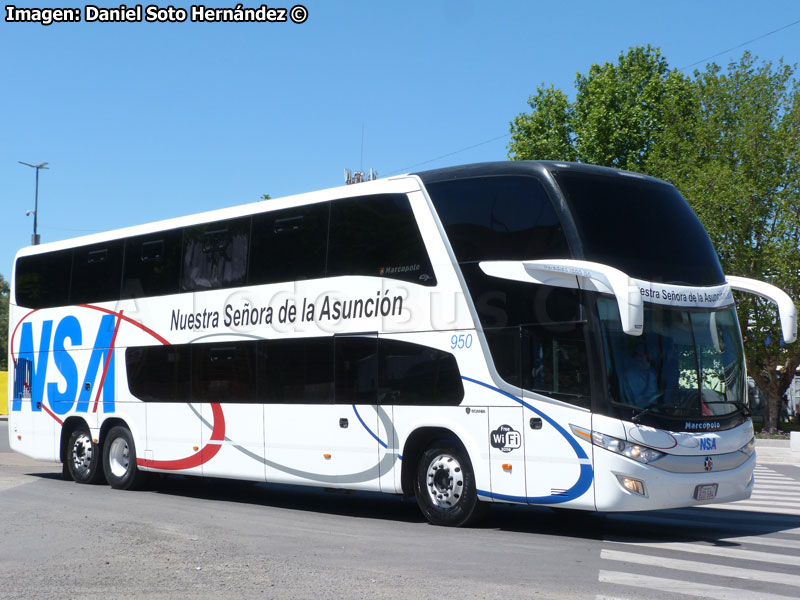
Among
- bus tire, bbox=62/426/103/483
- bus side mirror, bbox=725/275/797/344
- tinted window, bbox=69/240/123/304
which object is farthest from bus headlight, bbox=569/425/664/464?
bus tire, bbox=62/426/103/483

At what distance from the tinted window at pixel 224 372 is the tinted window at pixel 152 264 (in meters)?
1.41

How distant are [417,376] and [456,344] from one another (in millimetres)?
797

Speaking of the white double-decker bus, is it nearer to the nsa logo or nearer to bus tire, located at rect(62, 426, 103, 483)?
the nsa logo

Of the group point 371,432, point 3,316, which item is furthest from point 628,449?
point 3,316

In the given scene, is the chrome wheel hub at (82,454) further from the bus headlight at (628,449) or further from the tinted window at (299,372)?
the bus headlight at (628,449)

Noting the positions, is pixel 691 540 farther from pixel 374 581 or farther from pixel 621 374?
pixel 374 581

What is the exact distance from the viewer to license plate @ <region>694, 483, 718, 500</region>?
436 inches

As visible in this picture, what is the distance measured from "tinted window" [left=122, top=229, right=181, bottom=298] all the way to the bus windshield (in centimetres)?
839

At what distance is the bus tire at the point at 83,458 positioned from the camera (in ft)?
60.6

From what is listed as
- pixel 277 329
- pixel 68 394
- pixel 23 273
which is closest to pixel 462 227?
pixel 277 329

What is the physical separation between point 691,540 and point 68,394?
12193mm

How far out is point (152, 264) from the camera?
1738cm

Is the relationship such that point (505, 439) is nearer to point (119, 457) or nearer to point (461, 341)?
point (461, 341)

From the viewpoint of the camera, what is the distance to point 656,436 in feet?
35.8
